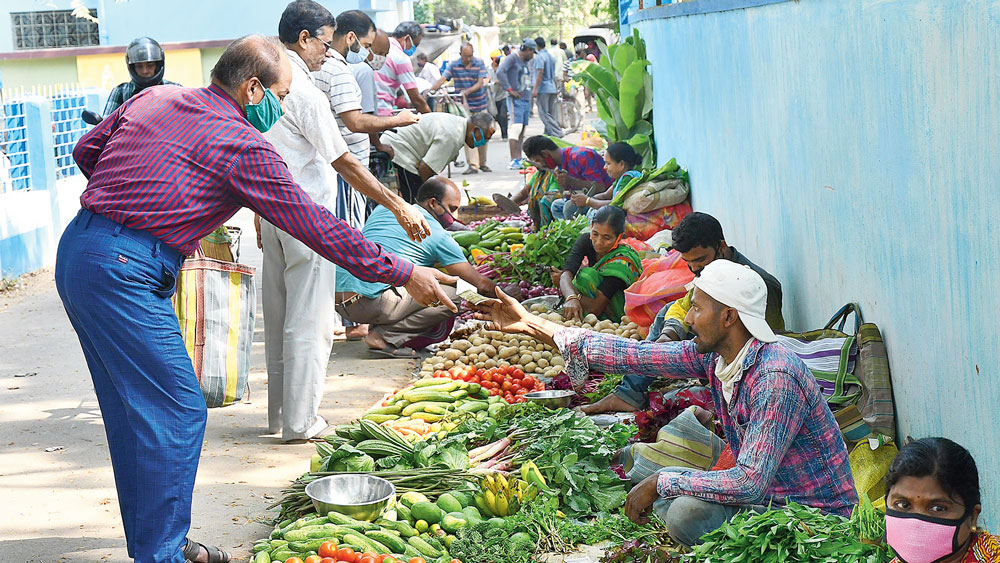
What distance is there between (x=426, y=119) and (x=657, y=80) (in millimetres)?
2583

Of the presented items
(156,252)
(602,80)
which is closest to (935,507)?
(156,252)

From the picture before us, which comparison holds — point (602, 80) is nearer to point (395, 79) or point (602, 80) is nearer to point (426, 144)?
point (395, 79)

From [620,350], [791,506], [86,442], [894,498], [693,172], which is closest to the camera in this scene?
[894,498]

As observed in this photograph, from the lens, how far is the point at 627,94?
36.3ft

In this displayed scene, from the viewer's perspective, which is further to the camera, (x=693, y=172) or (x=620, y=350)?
(x=693, y=172)

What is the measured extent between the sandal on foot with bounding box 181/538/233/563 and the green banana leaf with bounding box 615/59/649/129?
7945mm

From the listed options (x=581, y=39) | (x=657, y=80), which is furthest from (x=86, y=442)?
(x=581, y=39)

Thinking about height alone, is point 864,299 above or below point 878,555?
above

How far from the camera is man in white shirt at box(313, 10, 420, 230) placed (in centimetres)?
655

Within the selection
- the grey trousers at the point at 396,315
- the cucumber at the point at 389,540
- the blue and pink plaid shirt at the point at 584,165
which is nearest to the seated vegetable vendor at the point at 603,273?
the grey trousers at the point at 396,315

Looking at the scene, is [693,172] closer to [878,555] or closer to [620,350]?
[620,350]

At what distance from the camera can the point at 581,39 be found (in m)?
23.2

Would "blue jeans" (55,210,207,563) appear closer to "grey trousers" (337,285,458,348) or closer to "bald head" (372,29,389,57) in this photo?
"grey trousers" (337,285,458,348)

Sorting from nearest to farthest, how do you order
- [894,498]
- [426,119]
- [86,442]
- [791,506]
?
[894,498]
[791,506]
[86,442]
[426,119]
